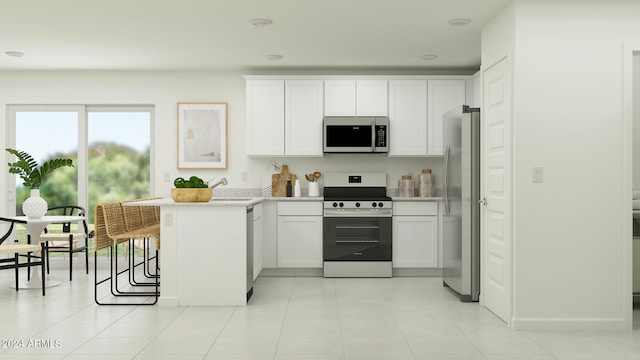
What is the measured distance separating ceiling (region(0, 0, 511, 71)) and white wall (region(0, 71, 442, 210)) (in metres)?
0.19

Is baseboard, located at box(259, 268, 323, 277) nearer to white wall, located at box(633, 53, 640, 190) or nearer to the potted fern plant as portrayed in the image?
the potted fern plant

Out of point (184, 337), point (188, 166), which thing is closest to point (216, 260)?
point (184, 337)

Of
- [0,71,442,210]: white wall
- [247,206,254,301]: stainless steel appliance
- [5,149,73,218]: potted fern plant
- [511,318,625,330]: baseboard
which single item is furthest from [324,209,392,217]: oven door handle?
[5,149,73,218]: potted fern plant

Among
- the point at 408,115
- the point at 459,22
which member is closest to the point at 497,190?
the point at 459,22

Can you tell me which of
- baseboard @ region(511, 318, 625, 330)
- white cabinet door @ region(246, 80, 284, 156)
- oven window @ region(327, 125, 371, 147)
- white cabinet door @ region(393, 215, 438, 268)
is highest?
white cabinet door @ region(246, 80, 284, 156)

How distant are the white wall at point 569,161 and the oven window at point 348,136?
2.54 metres

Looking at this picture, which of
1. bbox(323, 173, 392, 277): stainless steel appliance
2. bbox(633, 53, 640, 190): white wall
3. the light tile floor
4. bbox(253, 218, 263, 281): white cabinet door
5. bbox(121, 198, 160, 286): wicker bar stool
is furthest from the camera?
bbox(323, 173, 392, 277): stainless steel appliance

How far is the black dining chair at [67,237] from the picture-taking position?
5.99 meters

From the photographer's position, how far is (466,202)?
198 inches

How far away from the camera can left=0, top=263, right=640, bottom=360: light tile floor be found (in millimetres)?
3477

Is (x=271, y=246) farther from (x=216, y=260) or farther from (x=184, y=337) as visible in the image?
(x=184, y=337)

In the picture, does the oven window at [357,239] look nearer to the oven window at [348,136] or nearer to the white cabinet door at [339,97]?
the oven window at [348,136]

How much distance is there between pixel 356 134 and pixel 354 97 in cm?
43

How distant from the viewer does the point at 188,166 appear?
6.80 m
